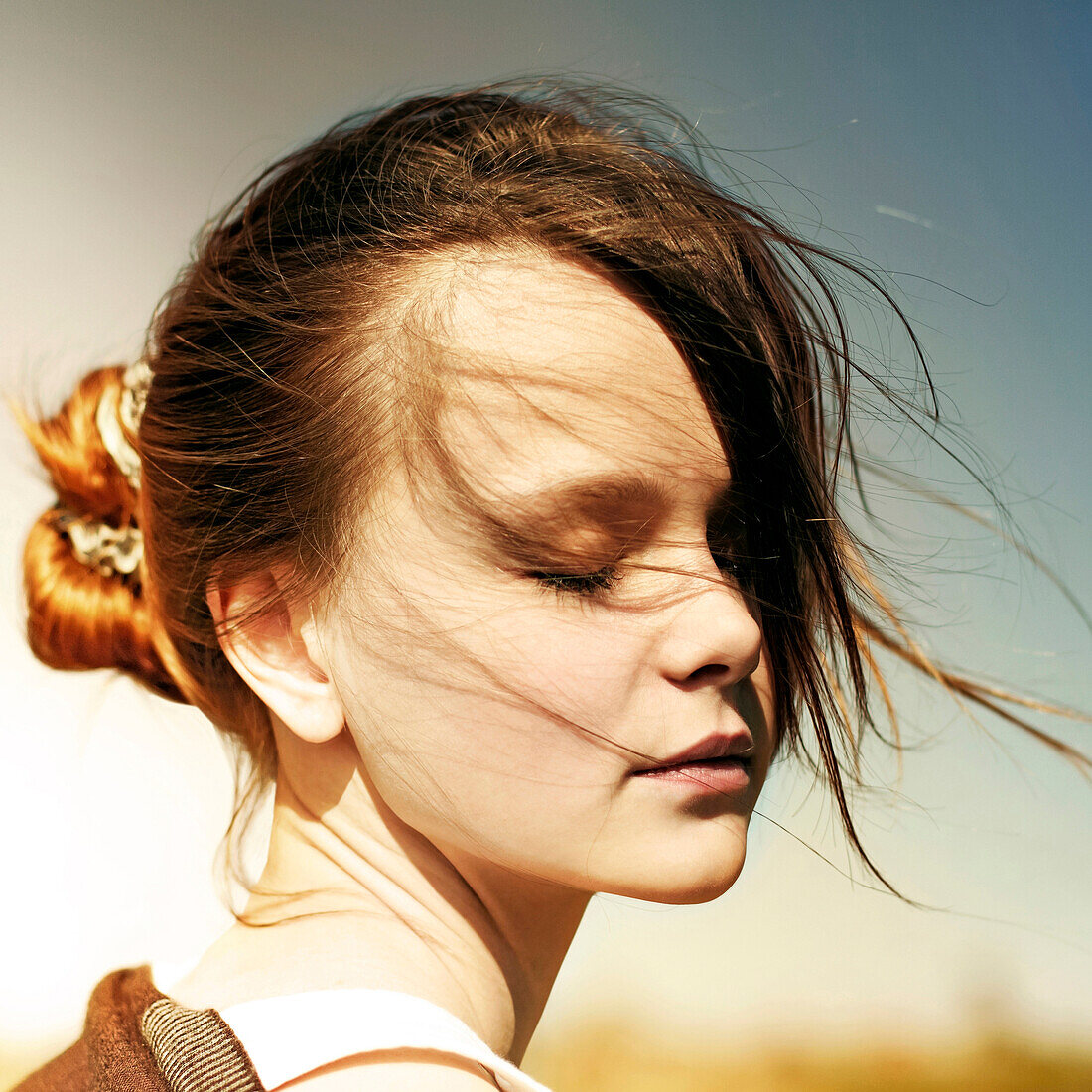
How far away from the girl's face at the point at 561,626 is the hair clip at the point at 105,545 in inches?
12.2

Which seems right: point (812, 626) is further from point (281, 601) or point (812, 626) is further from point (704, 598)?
point (281, 601)

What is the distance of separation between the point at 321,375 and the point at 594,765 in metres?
0.32

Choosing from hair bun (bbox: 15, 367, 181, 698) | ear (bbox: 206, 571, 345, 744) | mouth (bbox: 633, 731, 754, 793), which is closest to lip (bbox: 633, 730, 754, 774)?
mouth (bbox: 633, 731, 754, 793)

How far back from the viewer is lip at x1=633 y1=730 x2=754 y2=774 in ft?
1.97

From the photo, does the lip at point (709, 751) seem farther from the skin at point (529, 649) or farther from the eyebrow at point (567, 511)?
the eyebrow at point (567, 511)

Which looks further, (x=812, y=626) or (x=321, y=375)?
(x=812, y=626)

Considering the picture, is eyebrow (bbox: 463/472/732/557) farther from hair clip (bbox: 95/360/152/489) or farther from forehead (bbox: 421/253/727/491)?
hair clip (bbox: 95/360/152/489)

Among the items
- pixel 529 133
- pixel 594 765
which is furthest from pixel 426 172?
pixel 594 765

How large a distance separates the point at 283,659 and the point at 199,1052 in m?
0.24

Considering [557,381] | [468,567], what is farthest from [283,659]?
[557,381]

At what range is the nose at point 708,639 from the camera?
0.59m

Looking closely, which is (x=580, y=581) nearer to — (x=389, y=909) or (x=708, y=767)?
(x=708, y=767)

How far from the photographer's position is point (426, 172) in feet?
2.41

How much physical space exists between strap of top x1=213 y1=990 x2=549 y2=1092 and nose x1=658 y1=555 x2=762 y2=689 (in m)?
0.23
